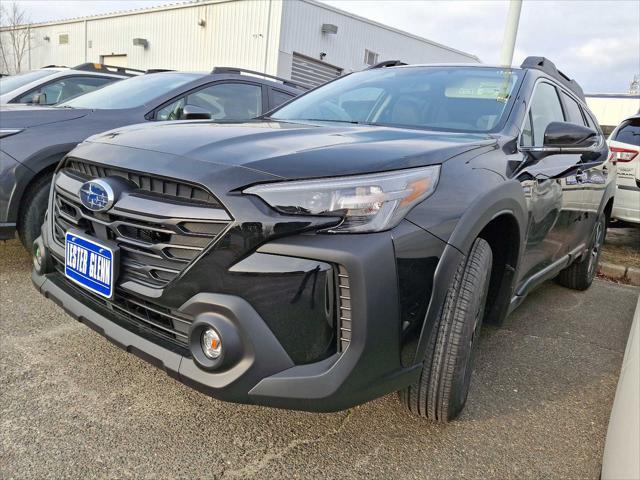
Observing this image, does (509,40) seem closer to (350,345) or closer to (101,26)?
(350,345)

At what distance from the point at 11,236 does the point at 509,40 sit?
5.63 metres

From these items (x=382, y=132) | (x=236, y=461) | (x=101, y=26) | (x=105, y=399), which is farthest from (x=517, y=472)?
(x=101, y=26)

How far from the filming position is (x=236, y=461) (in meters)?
1.72

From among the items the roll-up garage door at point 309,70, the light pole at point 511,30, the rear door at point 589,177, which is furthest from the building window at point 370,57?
the rear door at point 589,177

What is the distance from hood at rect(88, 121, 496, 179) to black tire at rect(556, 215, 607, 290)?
93.2 inches

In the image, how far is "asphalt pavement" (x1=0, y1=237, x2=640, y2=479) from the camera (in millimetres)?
1700

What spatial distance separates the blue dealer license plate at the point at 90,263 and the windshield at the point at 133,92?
2155 mm

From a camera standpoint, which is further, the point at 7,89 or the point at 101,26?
the point at 101,26

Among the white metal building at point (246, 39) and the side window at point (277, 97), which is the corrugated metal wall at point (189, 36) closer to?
the white metal building at point (246, 39)

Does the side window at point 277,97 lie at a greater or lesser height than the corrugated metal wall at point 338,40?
lesser

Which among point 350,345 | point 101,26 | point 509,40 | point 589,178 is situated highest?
point 101,26

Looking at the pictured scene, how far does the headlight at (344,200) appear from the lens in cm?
146

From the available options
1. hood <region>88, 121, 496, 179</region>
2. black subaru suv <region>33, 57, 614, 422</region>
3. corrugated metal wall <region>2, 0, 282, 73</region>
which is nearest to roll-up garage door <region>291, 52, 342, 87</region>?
corrugated metal wall <region>2, 0, 282, 73</region>

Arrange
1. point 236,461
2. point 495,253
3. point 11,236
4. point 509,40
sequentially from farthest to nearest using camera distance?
point 509,40, point 11,236, point 495,253, point 236,461
